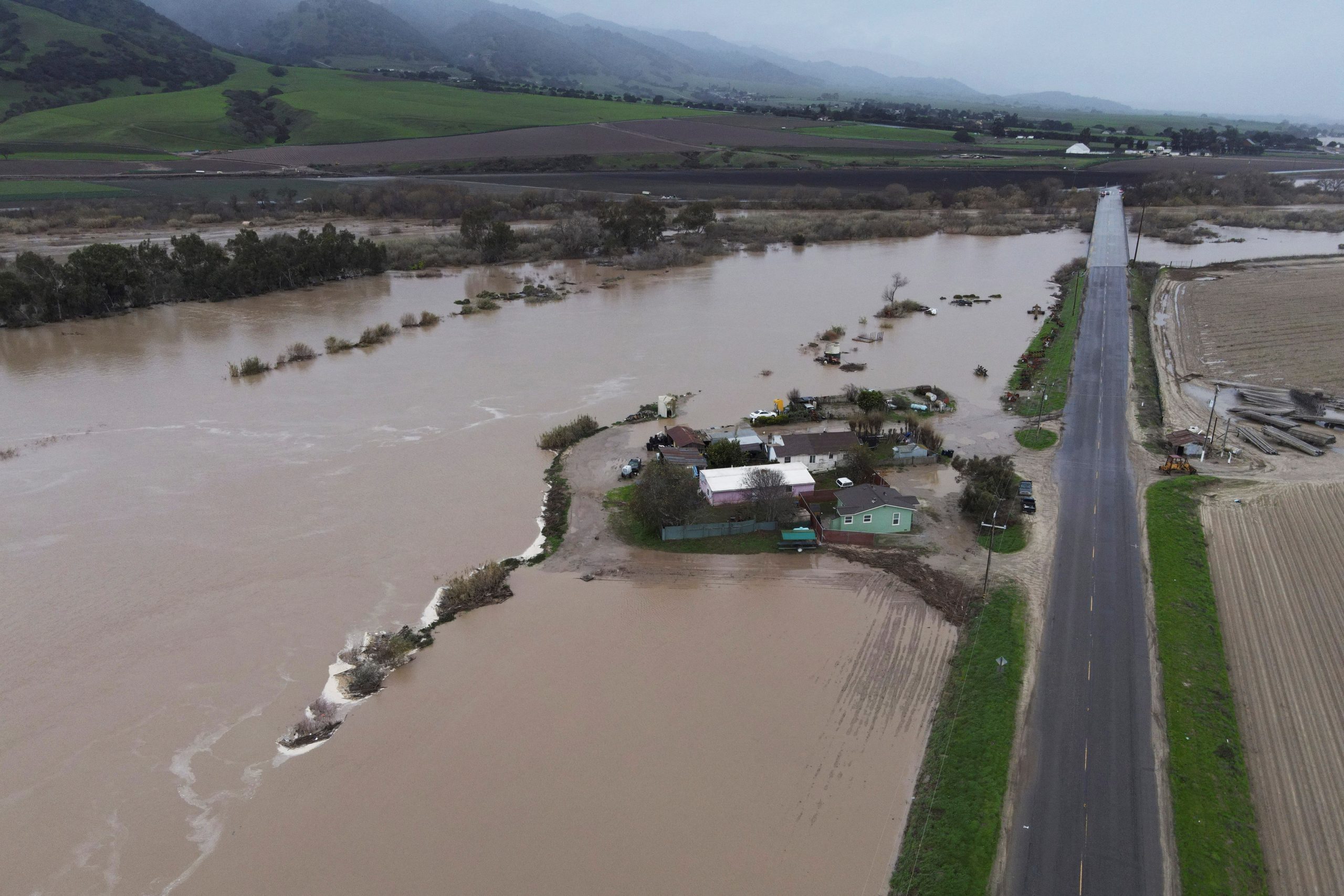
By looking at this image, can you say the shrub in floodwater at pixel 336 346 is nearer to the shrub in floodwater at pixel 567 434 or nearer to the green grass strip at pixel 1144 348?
the shrub in floodwater at pixel 567 434

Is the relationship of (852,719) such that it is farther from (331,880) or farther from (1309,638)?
(1309,638)

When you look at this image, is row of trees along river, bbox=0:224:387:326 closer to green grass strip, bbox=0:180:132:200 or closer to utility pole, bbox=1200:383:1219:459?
green grass strip, bbox=0:180:132:200

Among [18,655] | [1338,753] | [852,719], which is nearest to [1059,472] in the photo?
[1338,753]

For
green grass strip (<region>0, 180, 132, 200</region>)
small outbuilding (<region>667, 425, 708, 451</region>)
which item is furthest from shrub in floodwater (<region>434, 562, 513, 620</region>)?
green grass strip (<region>0, 180, 132, 200</region>)

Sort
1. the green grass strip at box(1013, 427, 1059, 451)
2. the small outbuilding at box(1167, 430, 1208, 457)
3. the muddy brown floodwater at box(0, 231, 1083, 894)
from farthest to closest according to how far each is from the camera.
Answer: the green grass strip at box(1013, 427, 1059, 451), the small outbuilding at box(1167, 430, 1208, 457), the muddy brown floodwater at box(0, 231, 1083, 894)

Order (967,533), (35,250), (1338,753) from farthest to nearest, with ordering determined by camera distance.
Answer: (35,250)
(967,533)
(1338,753)

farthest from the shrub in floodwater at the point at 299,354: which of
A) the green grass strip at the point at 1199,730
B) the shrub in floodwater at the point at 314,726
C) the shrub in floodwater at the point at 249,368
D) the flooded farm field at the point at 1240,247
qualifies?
the flooded farm field at the point at 1240,247
